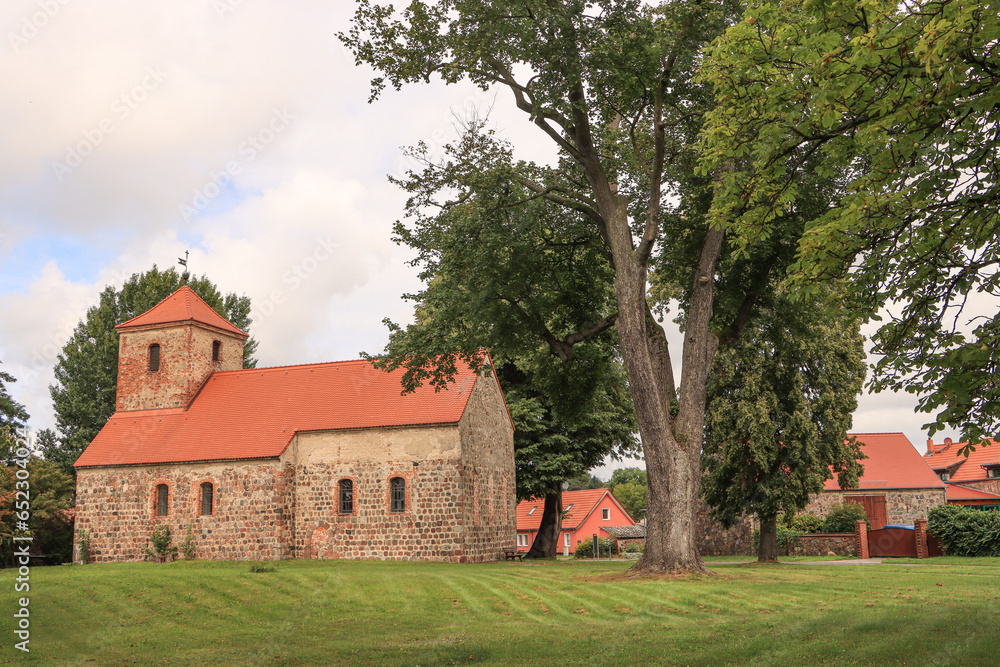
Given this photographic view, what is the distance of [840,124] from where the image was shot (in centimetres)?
848

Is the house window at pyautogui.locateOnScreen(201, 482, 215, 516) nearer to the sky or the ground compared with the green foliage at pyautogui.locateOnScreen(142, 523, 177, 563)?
nearer to the sky

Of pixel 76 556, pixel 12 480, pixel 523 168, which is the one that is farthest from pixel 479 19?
pixel 76 556

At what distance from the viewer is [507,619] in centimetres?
1127

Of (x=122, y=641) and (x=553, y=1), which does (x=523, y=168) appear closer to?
(x=553, y=1)

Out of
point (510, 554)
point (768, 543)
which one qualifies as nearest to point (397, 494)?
point (510, 554)

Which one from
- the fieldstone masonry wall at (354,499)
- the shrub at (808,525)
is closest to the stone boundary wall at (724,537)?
the shrub at (808,525)

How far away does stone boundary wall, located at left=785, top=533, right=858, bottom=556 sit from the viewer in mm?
30094

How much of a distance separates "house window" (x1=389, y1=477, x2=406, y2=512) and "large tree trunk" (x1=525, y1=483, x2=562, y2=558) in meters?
7.12

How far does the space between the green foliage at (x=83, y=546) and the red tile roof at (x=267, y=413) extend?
2634 mm

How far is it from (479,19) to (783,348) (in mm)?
12794

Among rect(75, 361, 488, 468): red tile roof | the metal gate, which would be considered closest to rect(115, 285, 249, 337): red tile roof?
rect(75, 361, 488, 468): red tile roof

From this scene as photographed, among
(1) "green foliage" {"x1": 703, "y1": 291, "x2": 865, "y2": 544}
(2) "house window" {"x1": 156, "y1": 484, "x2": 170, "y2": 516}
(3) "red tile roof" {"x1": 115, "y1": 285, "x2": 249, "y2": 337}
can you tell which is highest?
(3) "red tile roof" {"x1": 115, "y1": 285, "x2": 249, "y2": 337}

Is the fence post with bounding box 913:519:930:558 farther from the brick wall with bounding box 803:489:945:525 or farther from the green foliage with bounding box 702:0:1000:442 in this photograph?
the green foliage with bounding box 702:0:1000:442

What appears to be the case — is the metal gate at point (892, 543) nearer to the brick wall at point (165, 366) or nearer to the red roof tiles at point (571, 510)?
the red roof tiles at point (571, 510)
